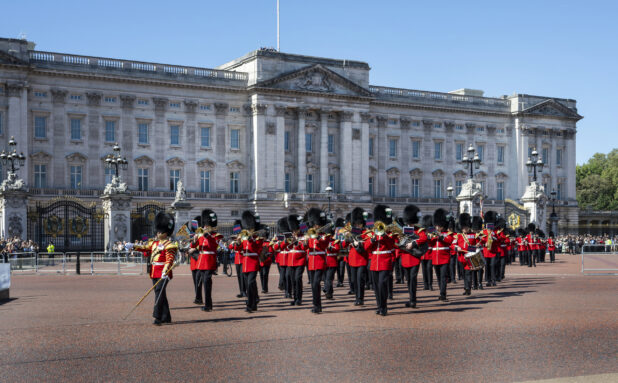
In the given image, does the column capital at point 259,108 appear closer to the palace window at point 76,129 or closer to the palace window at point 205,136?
the palace window at point 205,136

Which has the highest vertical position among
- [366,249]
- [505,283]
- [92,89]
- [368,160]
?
[92,89]

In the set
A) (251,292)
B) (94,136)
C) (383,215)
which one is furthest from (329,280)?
(94,136)

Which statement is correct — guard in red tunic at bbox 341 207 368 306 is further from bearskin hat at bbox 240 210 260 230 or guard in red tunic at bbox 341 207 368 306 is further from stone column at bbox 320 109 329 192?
stone column at bbox 320 109 329 192

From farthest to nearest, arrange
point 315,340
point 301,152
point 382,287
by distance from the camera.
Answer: point 301,152 < point 382,287 < point 315,340

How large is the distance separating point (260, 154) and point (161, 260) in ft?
158

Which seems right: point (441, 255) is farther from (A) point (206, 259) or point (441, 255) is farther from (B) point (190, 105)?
(B) point (190, 105)

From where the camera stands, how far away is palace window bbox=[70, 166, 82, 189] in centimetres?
5731

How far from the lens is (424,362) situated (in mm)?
10117

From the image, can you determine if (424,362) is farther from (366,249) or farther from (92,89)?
(92,89)

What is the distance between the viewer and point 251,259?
16.4 m

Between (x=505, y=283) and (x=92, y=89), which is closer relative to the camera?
(x=505, y=283)

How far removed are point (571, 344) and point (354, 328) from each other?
3661 millimetres

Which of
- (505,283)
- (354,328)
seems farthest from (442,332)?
(505,283)

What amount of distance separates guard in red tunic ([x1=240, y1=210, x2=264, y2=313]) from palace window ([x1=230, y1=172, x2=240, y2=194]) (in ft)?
151
